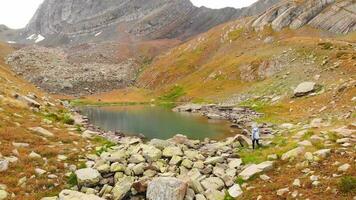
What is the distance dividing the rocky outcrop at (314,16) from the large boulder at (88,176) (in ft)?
325

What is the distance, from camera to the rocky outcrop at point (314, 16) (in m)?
113

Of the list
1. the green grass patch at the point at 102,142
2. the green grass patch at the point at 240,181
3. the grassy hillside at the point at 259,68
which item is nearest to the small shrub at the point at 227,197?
the green grass patch at the point at 240,181

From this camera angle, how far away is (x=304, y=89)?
232 ft

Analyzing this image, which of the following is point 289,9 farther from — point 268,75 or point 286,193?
point 286,193

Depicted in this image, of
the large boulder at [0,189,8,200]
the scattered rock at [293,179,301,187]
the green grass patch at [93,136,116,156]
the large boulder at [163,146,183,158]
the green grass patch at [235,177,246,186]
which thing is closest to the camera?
the large boulder at [0,189,8,200]

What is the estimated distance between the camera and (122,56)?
192 metres

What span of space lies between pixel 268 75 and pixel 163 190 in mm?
74479

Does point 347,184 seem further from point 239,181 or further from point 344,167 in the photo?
point 239,181

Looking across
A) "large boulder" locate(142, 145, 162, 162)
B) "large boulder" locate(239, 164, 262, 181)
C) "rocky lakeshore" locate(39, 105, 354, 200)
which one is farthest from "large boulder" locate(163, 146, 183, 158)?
"large boulder" locate(239, 164, 262, 181)

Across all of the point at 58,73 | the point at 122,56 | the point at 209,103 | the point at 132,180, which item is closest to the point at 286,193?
the point at 132,180

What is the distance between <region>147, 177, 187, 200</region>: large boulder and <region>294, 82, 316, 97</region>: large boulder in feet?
165

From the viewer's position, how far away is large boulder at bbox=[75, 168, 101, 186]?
27.1 metres

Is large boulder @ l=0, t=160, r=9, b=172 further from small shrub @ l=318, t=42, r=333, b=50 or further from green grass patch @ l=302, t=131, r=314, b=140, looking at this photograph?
small shrub @ l=318, t=42, r=333, b=50

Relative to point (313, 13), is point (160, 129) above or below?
below
